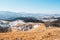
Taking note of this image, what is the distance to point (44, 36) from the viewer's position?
888 cm

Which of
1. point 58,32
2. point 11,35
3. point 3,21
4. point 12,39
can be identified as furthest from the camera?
point 3,21

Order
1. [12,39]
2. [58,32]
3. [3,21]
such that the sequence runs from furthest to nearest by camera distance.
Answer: [3,21]
[58,32]
[12,39]

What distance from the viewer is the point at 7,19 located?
1636 inches

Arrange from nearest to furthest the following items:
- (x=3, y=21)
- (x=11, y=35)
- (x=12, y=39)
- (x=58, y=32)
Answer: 1. (x=12, y=39)
2. (x=11, y=35)
3. (x=58, y=32)
4. (x=3, y=21)

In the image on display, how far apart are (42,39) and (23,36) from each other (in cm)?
115

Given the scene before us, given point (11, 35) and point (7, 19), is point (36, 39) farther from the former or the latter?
→ point (7, 19)

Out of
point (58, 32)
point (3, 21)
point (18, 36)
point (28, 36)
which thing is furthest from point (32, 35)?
point (3, 21)

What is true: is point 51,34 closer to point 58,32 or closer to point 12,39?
point 58,32

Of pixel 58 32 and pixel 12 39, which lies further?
pixel 58 32

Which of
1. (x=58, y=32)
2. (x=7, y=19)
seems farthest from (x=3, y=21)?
(x=58, y=32)

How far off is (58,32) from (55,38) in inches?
47.3

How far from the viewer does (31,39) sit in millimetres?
8570

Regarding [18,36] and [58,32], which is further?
[58,32]

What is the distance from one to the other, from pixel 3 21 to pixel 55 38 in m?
31.9
